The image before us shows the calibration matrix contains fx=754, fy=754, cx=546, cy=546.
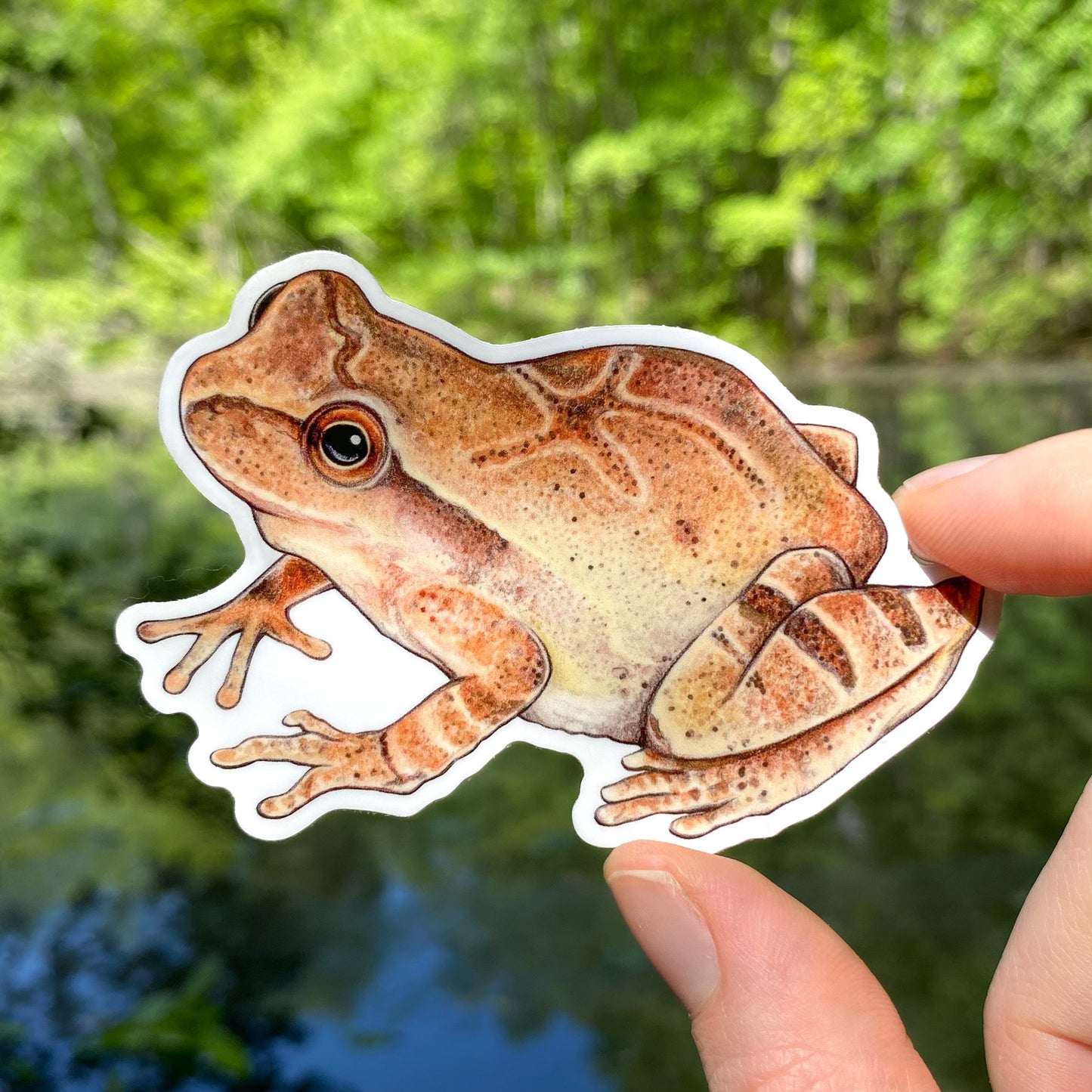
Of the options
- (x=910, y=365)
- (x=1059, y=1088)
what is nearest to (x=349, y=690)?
(x=1059, y=1088)

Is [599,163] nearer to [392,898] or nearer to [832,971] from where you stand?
[392,898]

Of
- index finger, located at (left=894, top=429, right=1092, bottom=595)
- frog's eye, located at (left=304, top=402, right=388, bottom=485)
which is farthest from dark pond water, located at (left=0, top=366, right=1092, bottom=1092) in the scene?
index finger, located at (left=894, top=429, right=1092, bottom=595)

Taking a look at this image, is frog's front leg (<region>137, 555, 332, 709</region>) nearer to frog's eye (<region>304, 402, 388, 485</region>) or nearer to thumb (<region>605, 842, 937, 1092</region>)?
frog's eye (<region>304, 402, 388, 485</region>)

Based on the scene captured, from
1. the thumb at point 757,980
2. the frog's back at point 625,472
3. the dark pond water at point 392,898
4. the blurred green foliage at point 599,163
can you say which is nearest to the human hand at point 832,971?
the thumb at point 757,980

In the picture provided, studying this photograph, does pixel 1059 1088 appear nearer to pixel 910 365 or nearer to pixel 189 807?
pixel 189 807

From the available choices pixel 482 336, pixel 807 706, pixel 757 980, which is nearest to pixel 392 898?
pixel 757 980

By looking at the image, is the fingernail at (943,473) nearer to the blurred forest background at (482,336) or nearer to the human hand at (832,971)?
the human hand at (832,971)
